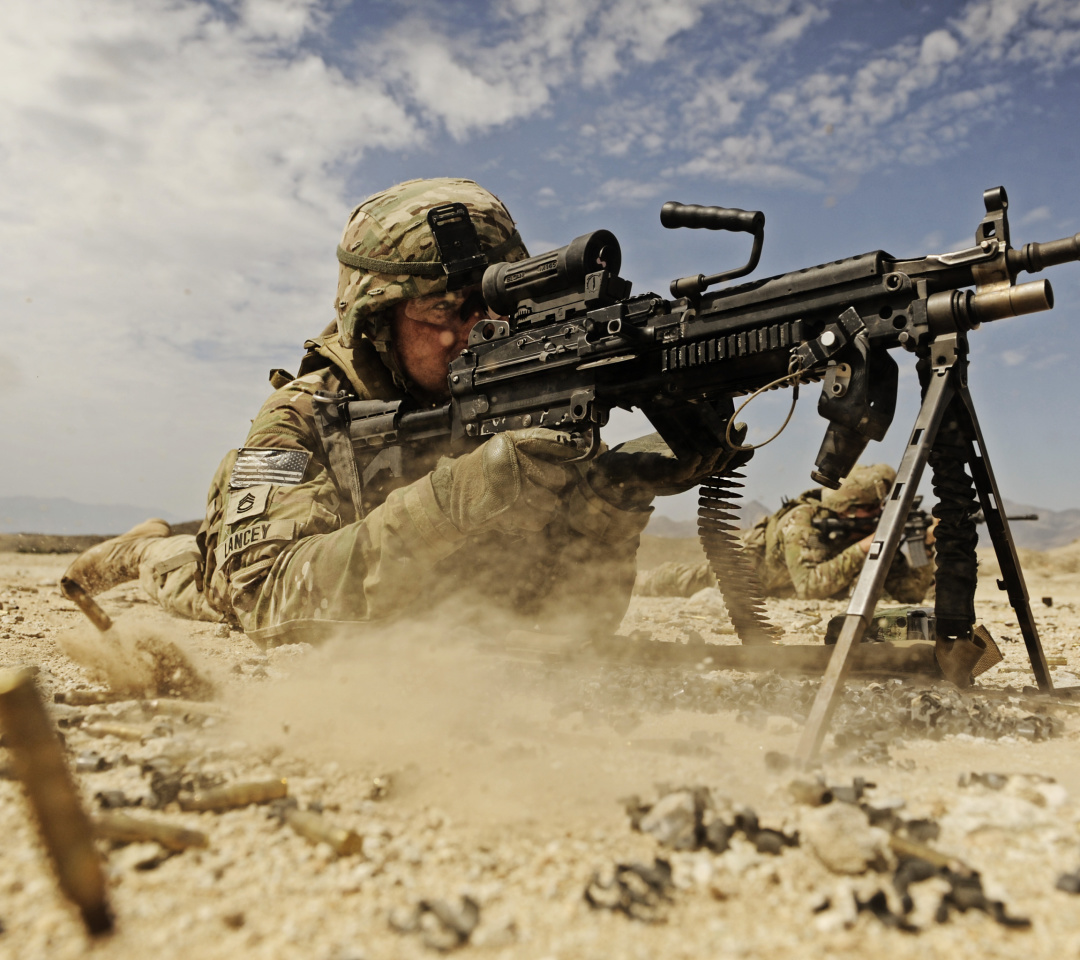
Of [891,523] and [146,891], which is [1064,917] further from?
[146,891]

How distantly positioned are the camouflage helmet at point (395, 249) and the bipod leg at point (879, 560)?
9.38ft

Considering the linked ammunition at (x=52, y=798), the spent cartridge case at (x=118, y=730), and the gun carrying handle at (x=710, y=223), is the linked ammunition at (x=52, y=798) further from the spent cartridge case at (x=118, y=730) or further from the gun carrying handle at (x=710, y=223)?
the gun carrying handle at (x=710, y=223)

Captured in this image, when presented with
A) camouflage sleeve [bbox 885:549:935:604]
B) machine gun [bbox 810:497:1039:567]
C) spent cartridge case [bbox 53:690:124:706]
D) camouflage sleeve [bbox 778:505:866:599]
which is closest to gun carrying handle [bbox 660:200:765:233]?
spent cartridge case [bbox 53:690:124:706]

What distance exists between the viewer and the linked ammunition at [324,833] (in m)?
1.65

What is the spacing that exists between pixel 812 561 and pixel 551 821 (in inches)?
316

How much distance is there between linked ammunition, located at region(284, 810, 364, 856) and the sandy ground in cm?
3

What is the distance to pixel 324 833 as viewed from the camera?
169 cm

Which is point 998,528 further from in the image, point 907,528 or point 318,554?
point 907,528

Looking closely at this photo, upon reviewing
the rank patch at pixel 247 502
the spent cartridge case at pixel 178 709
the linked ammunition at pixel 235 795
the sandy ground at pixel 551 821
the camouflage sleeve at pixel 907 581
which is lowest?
the camouflage sleeve at pixel 907 581

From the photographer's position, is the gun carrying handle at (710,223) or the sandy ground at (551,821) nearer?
the sandy ground at (551,821)

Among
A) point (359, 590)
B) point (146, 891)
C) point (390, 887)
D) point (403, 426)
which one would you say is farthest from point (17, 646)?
point (390, 887)

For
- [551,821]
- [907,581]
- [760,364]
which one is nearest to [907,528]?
[907,581]

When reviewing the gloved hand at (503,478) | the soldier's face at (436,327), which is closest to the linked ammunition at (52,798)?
the gloved hand at (503,478)

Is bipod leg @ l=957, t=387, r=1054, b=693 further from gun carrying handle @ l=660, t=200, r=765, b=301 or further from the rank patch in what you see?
the rank patch
